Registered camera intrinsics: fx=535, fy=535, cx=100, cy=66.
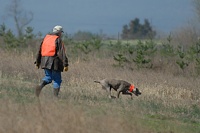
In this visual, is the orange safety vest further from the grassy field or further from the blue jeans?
the grassy field

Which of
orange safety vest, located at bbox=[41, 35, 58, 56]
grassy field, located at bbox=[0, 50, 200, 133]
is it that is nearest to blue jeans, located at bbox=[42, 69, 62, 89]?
orange safety vest, located at bbox=[41, 35, 58, 56]

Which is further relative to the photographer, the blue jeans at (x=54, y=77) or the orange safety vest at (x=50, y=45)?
the blue jeans at (x=54, y=77)

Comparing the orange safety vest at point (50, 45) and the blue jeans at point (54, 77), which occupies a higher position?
the orange safety vest at point (50, 45)

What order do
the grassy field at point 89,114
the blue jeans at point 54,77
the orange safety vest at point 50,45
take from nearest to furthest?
the grassy field at point 89,114, the orange safety vest at point 50,45, the blue jeans at point 54,77

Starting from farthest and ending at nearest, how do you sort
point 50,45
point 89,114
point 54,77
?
point 54,77
point 50,45
point 89,114

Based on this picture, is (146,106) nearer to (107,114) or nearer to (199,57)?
(107,114)

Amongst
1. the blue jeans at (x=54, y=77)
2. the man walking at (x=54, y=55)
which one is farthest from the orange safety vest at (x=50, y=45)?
the blue jeans at (x=54, y=77)

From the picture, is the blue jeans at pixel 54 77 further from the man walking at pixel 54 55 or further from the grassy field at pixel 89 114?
the grassy field at pixel 89 114

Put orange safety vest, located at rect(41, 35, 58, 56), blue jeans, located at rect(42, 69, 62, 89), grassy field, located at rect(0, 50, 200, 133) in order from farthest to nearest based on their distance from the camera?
blue jeans, located at rect(42, 69, 62, 89) < orange safety vest, located at rect(41, 35, 58, 56) < grassy field, located at rect(0, 50, 200, 133)

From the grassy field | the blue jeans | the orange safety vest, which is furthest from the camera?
the blue jeans

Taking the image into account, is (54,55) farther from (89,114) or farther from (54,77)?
(89,114)

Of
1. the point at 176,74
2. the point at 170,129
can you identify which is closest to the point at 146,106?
the point at 170,129

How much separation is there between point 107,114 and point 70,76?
14230mm

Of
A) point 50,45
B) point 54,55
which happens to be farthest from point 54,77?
point 50,45
